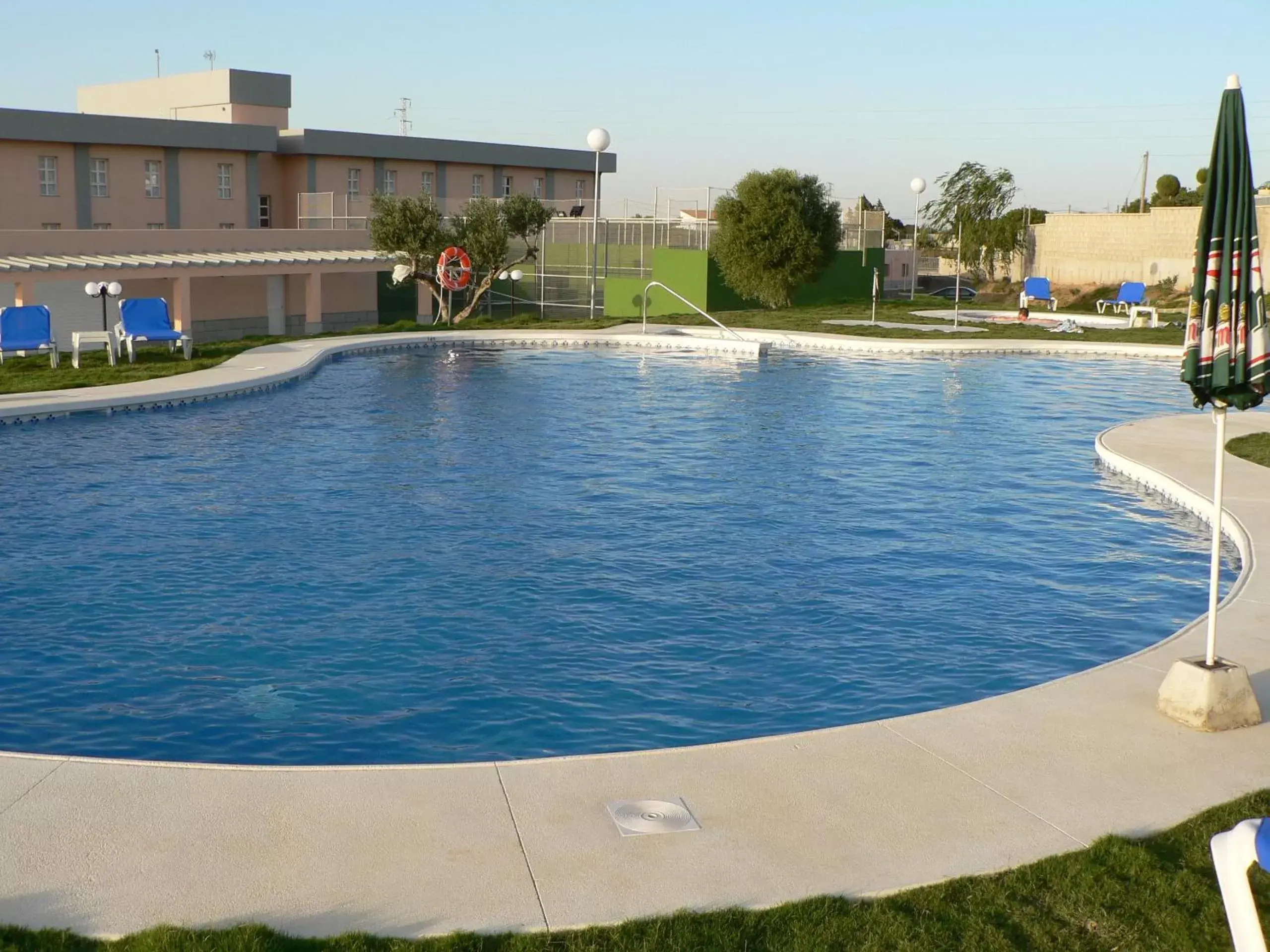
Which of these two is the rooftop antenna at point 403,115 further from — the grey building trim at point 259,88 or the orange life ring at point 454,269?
the orange life ring at point 454,269

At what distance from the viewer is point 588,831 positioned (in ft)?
17.0

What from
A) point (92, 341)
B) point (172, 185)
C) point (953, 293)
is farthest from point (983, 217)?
point (92, 341)

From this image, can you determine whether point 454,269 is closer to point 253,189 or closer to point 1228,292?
point 253,189

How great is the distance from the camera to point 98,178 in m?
37.0

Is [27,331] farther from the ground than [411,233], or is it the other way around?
[411,233]

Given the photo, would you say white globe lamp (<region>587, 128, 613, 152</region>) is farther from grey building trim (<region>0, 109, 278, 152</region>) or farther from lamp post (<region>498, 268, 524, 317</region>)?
grey building trim (<region>0, 109, 278, 152</region>)

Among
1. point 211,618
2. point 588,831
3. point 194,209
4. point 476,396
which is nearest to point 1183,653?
point 588,831

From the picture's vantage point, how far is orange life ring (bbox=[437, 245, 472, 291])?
1234 inches

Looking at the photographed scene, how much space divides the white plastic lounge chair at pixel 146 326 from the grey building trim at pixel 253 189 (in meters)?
19.7

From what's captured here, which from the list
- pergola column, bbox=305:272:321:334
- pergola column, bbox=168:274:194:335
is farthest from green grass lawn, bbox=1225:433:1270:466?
pergola column, bbox=305:272:321:334

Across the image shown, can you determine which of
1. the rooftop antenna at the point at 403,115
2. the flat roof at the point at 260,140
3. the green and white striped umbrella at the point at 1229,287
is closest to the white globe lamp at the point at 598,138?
the flat roof at the point at 260,140

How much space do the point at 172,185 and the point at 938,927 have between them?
38.8 meters

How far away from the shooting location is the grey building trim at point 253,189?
41.5 m

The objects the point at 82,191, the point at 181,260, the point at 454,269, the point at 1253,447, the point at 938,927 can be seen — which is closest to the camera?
the point at 938,927
